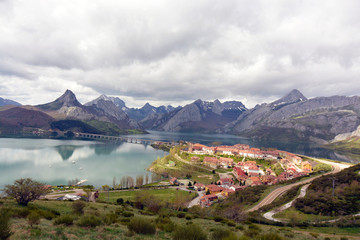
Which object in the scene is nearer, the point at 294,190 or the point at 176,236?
the point at 176,236

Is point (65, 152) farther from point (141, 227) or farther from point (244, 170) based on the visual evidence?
point (141, 227)

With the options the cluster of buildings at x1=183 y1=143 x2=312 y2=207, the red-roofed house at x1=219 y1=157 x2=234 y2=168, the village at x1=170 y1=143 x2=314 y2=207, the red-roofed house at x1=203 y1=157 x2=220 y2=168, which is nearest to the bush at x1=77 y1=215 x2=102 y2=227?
the village at x1=170 y1=143 x2=314 y2=207

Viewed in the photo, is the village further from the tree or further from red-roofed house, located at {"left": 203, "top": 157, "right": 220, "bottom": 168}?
the tree

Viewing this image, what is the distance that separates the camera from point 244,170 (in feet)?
273

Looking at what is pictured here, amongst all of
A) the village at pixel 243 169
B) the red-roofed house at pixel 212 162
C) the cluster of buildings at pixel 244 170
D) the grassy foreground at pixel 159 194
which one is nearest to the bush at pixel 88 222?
the grassy foreground at pixel 159 194

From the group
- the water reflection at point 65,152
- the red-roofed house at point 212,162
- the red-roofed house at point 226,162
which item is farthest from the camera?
the water reflection at point 65,152

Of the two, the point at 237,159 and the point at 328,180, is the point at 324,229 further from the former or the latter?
the point at 237,159

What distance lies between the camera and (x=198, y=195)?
55938 millimetres

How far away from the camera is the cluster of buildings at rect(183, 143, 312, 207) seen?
57.9 meters

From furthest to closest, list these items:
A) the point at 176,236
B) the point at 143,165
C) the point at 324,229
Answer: the point at 143,165 → the point at 324,229 → the point at 176,236

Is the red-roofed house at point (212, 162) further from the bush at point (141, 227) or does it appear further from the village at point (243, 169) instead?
the bush at point (141, 227)

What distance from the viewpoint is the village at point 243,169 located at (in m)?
58.7

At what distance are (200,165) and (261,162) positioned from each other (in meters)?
31.1

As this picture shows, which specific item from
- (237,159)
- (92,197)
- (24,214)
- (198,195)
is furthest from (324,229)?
(237,159)
